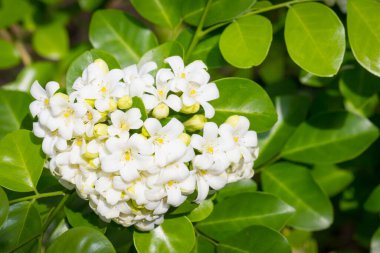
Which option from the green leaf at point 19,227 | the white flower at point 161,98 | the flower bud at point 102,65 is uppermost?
the flower bud at point 102,65

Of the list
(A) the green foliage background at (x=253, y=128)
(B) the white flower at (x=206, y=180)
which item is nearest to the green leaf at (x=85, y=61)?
(A) the green foliage background at (x=253, y=128)

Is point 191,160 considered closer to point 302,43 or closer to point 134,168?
point 134,168

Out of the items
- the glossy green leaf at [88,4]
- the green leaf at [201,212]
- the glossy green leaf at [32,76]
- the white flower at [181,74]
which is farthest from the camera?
the glossy green leaf at [32,76]

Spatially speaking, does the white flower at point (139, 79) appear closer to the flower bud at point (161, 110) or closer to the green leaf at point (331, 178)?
the flower bud at point (161, 110)

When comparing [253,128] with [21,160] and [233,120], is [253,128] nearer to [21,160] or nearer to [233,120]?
[233,120]

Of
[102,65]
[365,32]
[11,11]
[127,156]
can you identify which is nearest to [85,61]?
[102,65]

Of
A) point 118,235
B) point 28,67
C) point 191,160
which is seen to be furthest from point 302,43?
point 28,67
